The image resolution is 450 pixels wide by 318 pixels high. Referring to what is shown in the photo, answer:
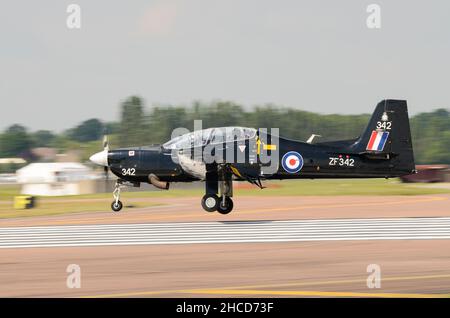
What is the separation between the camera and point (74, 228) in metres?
20.3

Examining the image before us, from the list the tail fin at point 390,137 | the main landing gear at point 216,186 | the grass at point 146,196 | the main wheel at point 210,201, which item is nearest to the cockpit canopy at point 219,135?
the main landing gear at point 216,186

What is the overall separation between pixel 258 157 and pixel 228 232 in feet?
13.3

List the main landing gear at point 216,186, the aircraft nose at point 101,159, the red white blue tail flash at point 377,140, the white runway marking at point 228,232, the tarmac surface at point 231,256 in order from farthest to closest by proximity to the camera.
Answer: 1. the aircraft nose at point 101,159
2. the red white blue tail flash at point 377,140
3. the main landing gear at point 216,186
4. the white runway marking at point 228,232
5. the tarmac surface at point 231,256

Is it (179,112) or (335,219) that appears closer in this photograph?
(335,219)

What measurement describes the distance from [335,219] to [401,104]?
4.21 meters

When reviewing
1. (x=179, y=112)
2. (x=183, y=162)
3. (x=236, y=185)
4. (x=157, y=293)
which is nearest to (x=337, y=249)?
(x=157, y=293)

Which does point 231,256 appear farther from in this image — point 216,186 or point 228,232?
point 216,186

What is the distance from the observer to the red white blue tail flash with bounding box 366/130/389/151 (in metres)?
21.4

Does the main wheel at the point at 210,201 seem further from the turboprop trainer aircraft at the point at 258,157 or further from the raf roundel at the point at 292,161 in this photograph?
the raf roundel at the point at 292,161

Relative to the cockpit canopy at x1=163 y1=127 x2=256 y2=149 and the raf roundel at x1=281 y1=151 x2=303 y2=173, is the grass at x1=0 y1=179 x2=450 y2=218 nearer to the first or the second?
the cockpit canopy at x1=163 y1=127 x2=256 y2=149

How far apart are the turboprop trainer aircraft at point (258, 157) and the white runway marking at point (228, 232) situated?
1.51m

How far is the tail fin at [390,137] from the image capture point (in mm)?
21359

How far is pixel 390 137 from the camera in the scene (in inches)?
850
